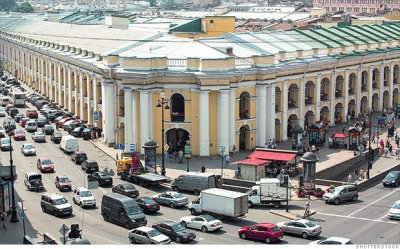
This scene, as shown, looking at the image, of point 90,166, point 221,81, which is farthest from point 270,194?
point 221,81

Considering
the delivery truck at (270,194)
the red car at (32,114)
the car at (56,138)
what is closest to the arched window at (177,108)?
the car at (56,138)

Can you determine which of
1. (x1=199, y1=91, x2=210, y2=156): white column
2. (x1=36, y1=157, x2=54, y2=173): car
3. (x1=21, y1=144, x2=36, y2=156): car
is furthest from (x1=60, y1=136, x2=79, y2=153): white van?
(x1=199, y1=91, x2=210, y2=156): white column

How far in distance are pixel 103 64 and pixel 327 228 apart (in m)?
30.8

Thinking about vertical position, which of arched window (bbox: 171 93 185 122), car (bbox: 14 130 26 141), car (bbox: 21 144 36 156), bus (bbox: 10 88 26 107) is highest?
arched window (bbox: 171 93 185 122)

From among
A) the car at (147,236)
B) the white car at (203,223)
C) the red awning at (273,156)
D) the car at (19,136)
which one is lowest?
the car at (19,136)

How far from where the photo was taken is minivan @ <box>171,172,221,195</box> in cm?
4638

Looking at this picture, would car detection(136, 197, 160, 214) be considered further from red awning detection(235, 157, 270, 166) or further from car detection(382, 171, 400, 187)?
car detection(382, 171, 400, 187)

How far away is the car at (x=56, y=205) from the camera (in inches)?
1613

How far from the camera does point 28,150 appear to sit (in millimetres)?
59375

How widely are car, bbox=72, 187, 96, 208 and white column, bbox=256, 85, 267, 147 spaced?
821 inches

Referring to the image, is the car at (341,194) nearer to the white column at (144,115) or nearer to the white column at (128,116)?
the white column at (144,115)

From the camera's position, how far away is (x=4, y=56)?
428ft

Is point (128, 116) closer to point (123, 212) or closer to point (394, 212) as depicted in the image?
point (123, 212)

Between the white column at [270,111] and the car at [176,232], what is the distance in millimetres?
26788
